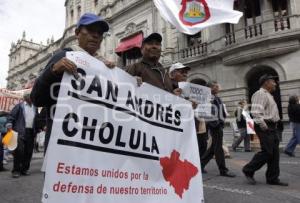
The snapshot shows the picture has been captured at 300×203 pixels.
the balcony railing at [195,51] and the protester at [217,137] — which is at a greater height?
the balcony railing at [195,51]

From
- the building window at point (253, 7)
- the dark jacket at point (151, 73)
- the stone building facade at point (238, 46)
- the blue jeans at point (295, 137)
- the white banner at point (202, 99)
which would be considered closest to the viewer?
the dark jacket at point (151, 73)

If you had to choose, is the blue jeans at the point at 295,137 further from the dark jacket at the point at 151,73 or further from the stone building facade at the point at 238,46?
the dark jacket at the point at 151,73

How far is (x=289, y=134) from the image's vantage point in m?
12.6

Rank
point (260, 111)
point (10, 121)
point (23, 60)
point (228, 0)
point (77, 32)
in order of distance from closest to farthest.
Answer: point (77, 32), point (260, 111), point (10, 121), point (228, 0), point (23, 60)

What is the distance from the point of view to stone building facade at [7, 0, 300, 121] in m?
13.8

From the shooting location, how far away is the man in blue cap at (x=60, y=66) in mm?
1907

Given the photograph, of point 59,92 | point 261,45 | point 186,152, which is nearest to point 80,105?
point 59,92

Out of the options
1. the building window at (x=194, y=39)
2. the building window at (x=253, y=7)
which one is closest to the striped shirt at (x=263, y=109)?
the building window at (x=253, y=7)

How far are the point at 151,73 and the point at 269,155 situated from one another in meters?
2.81

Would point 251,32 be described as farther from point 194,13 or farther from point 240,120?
point 194,13

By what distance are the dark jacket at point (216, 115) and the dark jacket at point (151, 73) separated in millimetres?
2956

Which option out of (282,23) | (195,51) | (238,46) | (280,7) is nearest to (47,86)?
(238,46)

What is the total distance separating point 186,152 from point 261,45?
12.9 metres

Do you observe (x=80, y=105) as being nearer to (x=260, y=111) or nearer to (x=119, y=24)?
(x=260, y=111)
